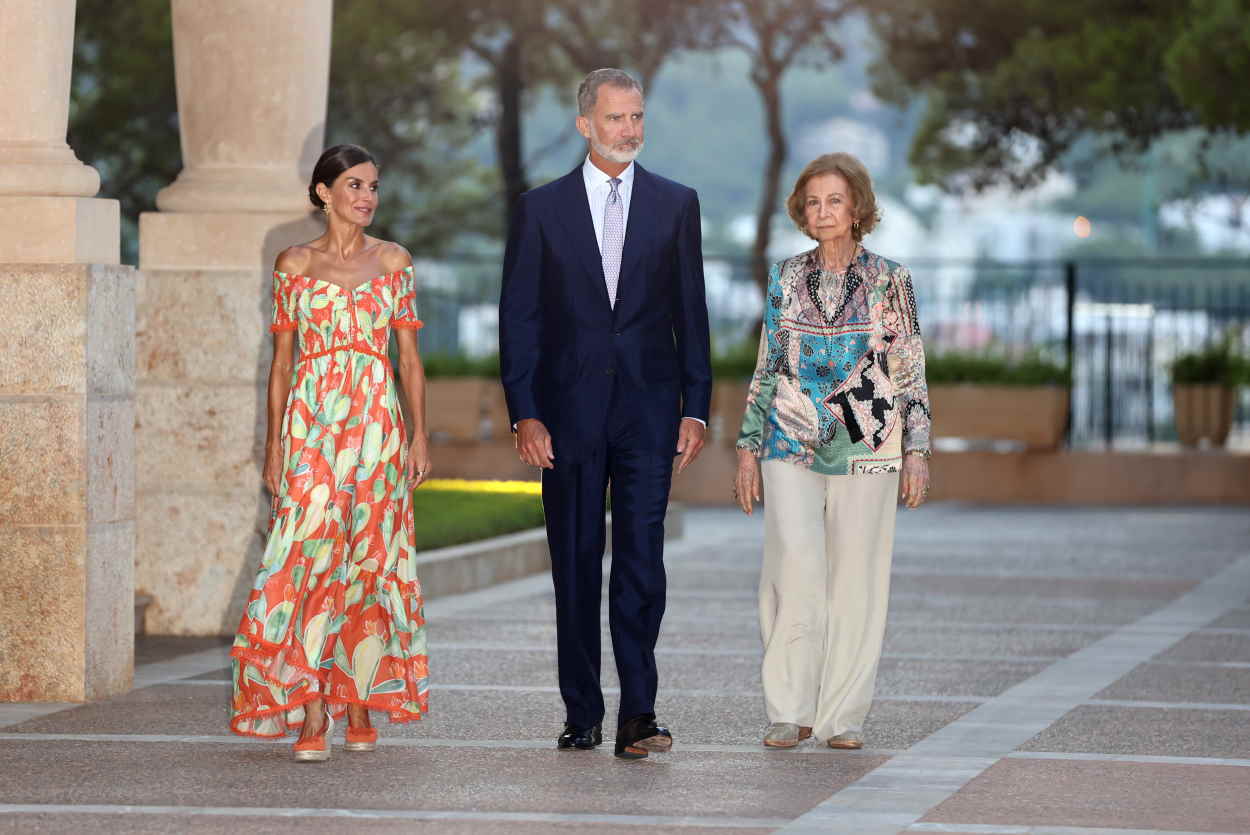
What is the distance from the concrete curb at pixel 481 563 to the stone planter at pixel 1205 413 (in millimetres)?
9404

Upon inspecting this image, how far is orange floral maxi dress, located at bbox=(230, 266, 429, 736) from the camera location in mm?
7965

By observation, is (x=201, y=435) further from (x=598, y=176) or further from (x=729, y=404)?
(x=729, y=404)

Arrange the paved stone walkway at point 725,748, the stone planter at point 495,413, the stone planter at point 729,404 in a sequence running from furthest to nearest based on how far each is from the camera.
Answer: the stone planter at point 495,413 → the stone planter at point 729,404 → the paved stone walkway at point 725,748

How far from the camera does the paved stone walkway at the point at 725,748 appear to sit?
6934 mm

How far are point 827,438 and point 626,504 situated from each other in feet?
2.24

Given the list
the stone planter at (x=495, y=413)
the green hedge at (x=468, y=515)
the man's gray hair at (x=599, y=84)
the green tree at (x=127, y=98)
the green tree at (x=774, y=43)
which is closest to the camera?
the man's gray hair at (x=599, y=84)

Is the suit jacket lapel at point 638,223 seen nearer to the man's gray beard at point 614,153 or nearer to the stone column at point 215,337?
the man's gray beard at point 614,153

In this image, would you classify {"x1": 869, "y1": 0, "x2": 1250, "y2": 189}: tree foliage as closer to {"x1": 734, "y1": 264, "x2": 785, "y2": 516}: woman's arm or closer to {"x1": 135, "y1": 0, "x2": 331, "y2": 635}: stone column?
{"x1": 135, "y1": 0, "x2": 331, "y2": 635}: stone column

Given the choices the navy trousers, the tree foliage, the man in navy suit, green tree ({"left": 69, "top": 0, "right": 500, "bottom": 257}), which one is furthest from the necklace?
green tree ({"left": 69, "top": 0, "right": 500, "bottom": 257})

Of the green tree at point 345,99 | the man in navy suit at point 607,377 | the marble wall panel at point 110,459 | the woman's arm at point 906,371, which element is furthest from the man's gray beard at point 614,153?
the green tree at point 345,99

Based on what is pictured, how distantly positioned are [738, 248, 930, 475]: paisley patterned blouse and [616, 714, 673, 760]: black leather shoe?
3.07 ft

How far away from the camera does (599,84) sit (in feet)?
25.9

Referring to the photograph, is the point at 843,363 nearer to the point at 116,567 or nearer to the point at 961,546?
the point at 116,567

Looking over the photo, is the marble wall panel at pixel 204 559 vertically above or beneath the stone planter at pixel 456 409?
beneath
